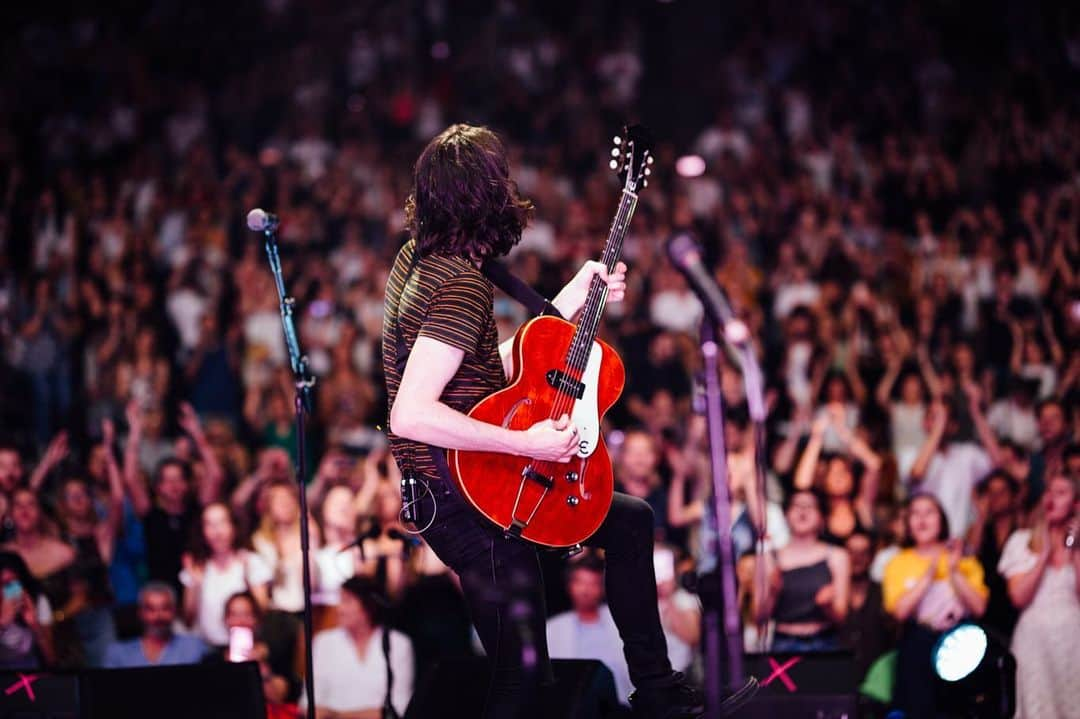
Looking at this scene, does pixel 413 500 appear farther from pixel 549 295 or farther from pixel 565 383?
pixel 549 295

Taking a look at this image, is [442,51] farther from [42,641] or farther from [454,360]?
[454,360]

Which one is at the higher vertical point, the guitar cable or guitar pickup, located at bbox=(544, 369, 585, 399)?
guitar pickup, located at bbox=(544, 369, 585, 399)

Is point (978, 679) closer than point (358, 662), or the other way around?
point (978, 679)

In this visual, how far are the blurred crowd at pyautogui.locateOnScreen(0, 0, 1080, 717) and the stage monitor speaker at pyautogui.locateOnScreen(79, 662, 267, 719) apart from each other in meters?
0.27

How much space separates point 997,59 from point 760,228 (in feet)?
14.5

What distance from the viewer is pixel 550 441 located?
11.1 feet

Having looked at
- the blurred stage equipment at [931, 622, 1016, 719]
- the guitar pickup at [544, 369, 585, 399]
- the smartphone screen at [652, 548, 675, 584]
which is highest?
the guitar pickup at [544, 369, 585, 399]

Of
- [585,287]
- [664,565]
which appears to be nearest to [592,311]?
[585,287]

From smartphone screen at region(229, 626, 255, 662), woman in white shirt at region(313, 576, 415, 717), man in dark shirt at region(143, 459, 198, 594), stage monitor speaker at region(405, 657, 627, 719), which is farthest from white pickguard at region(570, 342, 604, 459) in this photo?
man in dark shirt at region(143, 459, 198, 594)

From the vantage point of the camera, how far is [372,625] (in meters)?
6.20

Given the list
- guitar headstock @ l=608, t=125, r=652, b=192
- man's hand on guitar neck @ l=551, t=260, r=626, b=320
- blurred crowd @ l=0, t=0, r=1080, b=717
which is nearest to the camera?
man's hand on guitar neck @ l=551, t=260, r=626, b=320

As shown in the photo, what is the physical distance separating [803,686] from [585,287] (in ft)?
6.18

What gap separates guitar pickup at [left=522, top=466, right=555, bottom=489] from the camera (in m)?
3.47

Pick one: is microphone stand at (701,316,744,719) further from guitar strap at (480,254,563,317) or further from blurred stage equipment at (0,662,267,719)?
blurred stage equipment at (0,662,267,719)
